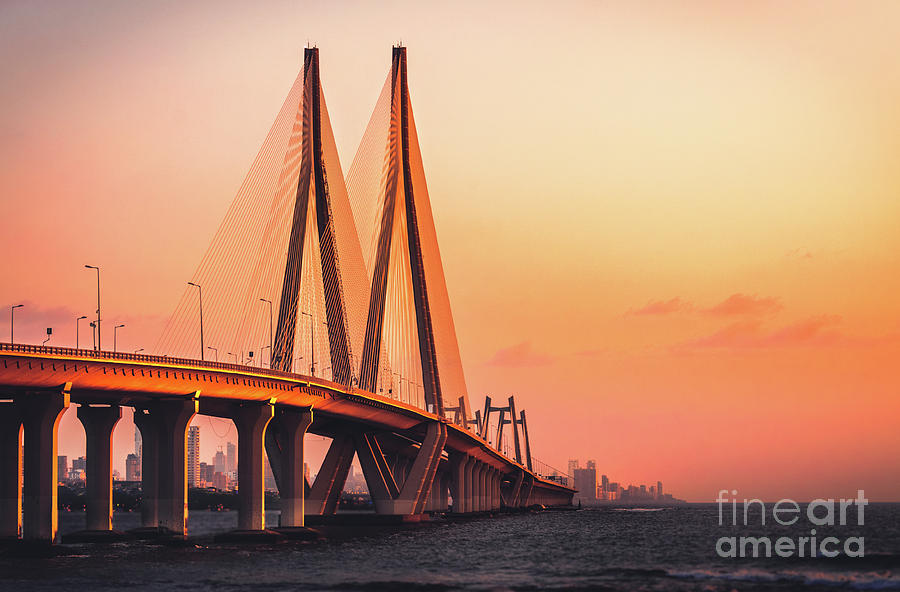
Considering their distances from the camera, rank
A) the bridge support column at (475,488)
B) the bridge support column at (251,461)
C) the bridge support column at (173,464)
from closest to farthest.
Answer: the bridge support column at (173,464), the bridge support column at (251,461), the bridge support column at (475,488)

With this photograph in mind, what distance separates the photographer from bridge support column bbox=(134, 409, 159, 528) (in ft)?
247

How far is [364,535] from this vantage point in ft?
286

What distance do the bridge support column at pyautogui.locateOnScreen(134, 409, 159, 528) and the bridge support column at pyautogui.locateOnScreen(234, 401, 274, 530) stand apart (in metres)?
5.53

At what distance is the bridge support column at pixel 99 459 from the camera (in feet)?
251

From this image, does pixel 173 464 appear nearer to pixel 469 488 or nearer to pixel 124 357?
pixel 124 357

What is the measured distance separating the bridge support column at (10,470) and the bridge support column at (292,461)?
22503 mm

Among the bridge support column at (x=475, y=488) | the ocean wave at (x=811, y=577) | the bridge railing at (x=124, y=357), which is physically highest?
the bridge railing at (x=124, y=357)

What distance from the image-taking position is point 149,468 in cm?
7600

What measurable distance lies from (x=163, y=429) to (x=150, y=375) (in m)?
5.97

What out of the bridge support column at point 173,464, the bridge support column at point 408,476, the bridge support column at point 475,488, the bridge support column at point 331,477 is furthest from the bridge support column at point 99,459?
the bridge support column at point 475,488

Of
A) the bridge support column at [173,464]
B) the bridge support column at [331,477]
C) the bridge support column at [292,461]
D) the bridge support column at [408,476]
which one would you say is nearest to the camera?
the bridge support column at [173,464]

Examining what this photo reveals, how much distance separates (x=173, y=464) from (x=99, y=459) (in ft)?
24.3

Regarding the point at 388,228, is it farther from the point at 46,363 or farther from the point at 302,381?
the point at 46,363

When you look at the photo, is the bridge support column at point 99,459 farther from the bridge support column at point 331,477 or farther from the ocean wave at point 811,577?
the ocean wave at point 811,577
